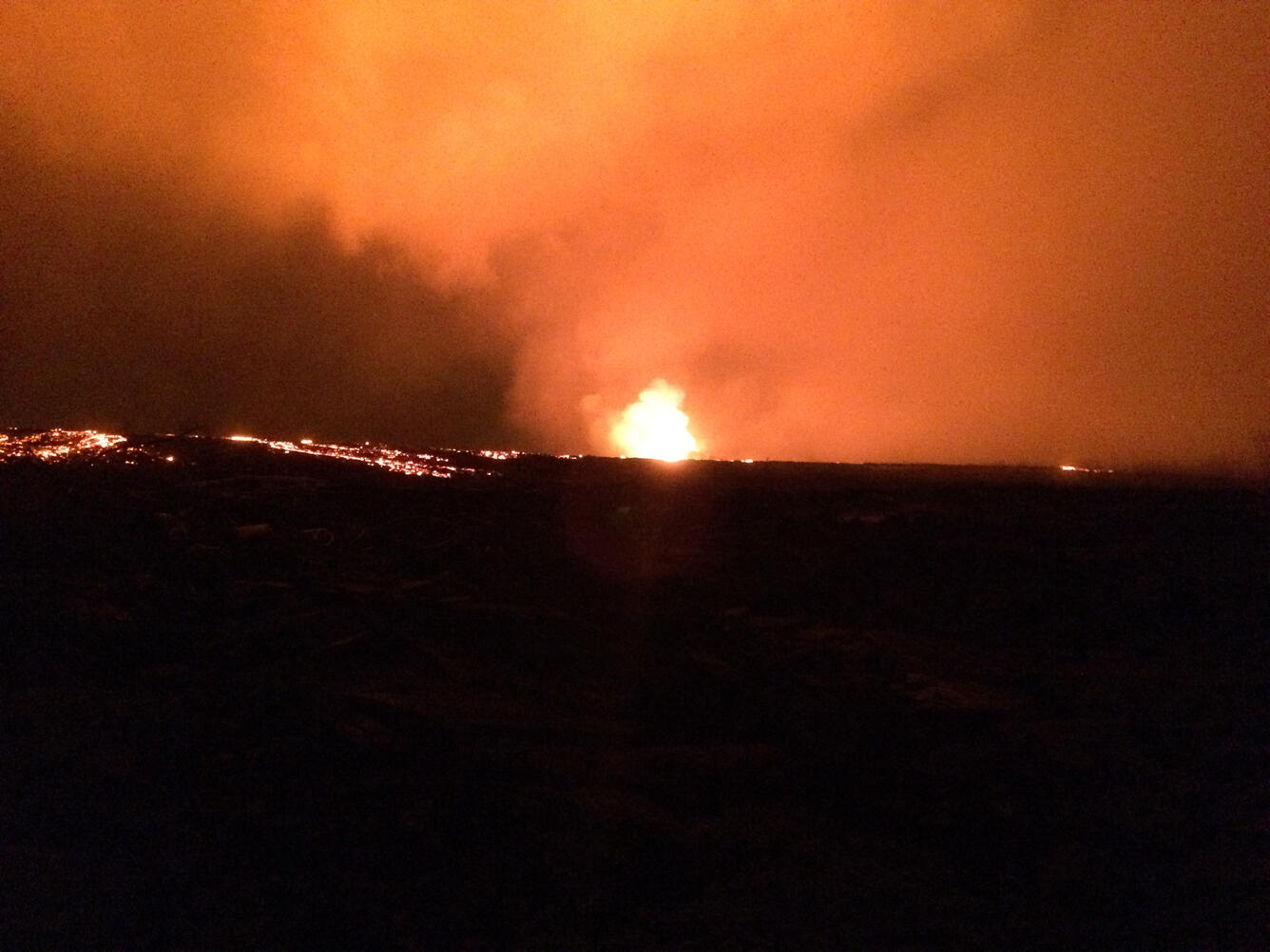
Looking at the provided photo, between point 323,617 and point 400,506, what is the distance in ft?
4.92

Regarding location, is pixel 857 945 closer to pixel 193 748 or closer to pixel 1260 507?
pixel 193 748

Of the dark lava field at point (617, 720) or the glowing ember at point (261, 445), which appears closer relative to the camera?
the dark lava field at point (617, 720)

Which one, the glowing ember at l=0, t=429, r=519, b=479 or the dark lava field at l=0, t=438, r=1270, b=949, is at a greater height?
the glowing ember at l=0, t=429, r=519, b=479

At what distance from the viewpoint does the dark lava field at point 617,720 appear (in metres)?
2.89

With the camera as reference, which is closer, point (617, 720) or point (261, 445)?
point (617, 720)

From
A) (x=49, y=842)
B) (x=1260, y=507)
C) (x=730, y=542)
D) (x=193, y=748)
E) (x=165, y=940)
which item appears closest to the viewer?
(x=165, y=940)

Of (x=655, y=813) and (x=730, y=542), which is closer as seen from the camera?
(x=655, y=813)

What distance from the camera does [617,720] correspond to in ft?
12.5

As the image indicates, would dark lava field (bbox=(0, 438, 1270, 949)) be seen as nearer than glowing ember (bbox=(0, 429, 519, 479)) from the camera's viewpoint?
Yes

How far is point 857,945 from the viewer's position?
2797 millimetres

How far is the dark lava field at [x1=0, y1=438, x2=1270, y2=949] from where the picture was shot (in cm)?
289

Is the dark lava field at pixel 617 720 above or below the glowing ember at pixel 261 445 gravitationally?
below

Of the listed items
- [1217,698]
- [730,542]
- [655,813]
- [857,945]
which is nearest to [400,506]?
[730,542]

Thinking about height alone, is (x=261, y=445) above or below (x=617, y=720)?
above
